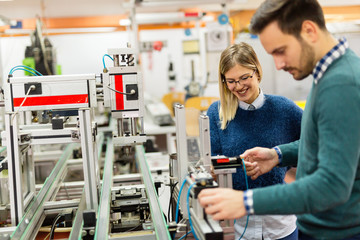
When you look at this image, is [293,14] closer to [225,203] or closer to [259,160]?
[225,203]

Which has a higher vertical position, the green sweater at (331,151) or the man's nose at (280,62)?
the man's nose at (280,62)

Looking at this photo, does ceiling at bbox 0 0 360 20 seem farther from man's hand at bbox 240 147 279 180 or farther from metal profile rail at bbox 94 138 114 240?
man's hand at bbox 240 147 279 180

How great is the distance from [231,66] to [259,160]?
0.46 meters

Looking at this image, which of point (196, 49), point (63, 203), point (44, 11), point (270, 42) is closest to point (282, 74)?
point (196, 49)

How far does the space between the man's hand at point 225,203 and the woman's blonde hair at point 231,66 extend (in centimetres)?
76

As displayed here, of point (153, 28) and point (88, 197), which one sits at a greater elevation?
point (153, 28)

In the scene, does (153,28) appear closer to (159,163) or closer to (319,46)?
(159,163)

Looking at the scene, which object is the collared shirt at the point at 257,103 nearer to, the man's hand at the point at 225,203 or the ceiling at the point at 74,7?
the man's hand at the point at 225,203

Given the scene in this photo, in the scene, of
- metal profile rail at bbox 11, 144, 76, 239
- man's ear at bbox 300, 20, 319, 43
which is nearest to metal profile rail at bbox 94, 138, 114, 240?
metal profile rail at bbox 11, 144, 76, 239

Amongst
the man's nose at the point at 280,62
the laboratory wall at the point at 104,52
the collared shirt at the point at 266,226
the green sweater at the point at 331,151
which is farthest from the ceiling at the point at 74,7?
the green sweater at the point at 331,151

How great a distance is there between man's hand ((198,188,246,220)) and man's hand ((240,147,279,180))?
1.71 feet

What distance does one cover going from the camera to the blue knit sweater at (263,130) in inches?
71.6

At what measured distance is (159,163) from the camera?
126 inches

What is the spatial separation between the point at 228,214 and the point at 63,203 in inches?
51.4
